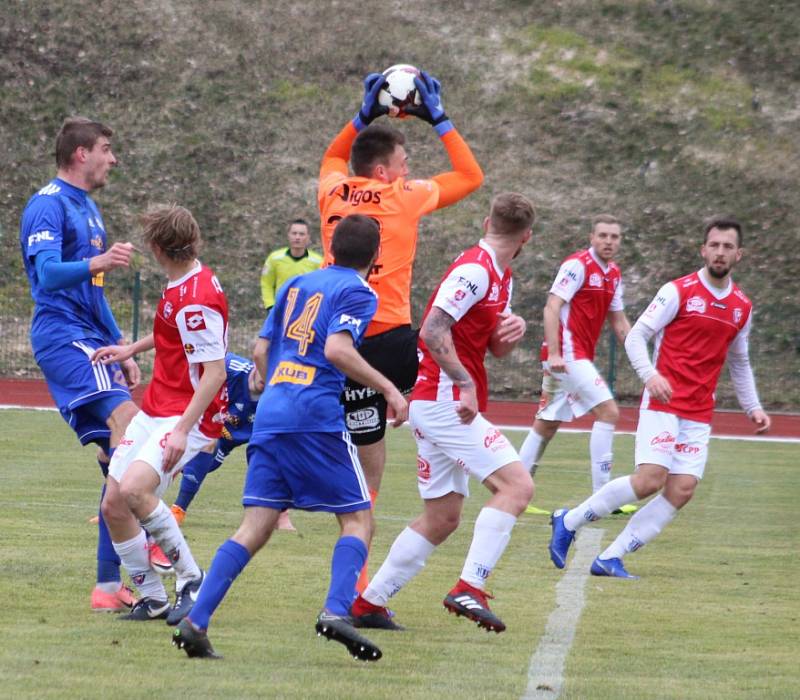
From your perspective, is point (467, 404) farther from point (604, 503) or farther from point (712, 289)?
point (712, 289)

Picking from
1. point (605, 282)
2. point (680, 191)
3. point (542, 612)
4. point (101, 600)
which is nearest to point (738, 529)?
point (605, 282)

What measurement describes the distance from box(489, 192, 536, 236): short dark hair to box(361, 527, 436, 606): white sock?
4.71 ft

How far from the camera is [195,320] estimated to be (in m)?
5.96

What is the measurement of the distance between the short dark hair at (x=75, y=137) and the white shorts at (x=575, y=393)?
540 centimetres

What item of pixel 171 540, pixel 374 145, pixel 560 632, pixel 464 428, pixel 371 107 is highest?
pixel 371 107

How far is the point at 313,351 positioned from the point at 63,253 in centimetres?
199

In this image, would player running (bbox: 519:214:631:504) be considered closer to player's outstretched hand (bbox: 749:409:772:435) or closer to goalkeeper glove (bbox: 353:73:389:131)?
player's outstretched hand (bbox: 749:409:772:435)

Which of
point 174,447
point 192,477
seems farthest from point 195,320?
point 192,477

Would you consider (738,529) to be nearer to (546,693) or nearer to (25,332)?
(546,693)

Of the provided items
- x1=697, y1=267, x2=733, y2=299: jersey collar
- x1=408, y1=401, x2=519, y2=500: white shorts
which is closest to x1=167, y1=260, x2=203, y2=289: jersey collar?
x1=408, y1=401, x2=519, y2=500: white shorts

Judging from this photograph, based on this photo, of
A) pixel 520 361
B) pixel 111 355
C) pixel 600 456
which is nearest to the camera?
pixel 111 355

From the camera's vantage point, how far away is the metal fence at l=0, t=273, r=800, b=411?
84.2ft


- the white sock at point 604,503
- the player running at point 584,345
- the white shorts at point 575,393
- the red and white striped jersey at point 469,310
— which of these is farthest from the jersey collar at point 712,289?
the white shorts at point 575,393

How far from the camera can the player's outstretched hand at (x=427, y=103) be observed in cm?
723
